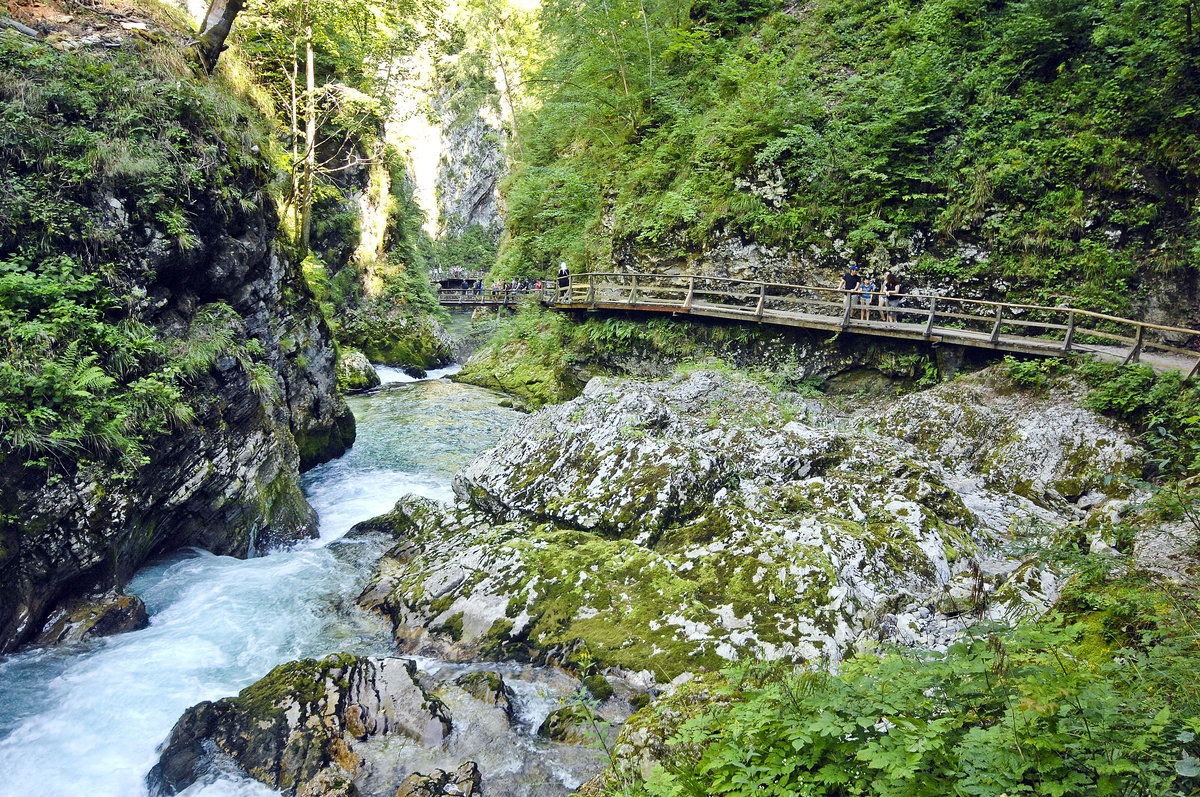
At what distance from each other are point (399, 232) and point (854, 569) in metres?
26.1

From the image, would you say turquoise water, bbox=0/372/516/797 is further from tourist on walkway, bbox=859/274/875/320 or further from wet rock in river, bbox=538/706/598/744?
tourist on walkway, bbox=859/274/875/320

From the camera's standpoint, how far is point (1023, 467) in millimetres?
9258

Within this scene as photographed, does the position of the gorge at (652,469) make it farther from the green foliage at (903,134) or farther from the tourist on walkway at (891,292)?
the tourist on walkway at (891,292)

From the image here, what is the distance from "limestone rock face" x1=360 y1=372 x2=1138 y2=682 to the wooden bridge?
215 cm

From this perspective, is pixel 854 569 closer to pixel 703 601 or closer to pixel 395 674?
pixel 703 601

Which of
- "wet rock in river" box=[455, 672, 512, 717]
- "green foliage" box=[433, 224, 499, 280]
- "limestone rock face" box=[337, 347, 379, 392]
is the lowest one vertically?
"wet rock in river" box=[455, 672, 512, 717]

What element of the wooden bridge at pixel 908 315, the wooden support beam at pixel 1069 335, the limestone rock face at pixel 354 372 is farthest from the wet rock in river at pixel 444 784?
the limestone rock face at pixel 354 372

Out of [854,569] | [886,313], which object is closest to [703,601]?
[854,569]

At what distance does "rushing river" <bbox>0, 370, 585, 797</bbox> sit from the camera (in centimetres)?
458

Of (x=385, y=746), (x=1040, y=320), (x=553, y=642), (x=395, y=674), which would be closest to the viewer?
(x=385, y=746)

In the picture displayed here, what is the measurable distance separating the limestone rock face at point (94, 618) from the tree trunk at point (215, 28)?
9311mm

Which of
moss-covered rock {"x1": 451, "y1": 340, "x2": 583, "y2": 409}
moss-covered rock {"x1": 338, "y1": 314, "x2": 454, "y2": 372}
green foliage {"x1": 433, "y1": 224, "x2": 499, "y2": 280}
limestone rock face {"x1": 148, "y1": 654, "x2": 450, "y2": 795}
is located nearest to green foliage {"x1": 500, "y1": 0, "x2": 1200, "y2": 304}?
moss-covered rock {"x1": 451, "y1": 340, "x2": 583, "y2": 409}

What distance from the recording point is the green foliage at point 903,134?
1135cm

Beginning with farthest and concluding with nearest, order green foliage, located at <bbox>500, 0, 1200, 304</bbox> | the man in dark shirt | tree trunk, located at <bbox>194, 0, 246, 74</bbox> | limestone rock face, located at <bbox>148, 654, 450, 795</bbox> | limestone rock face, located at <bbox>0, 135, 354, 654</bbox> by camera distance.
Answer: the man in dark shirt, green foliage, located at <bbox>500, 0, 1200, 304</bbox>, tree trunk, located at <bbox>194, 0, 246, 74</bbox>, limestone rock face, located at <bbox>0, 135, 354, 654</bbox>, limestone rock face, located at <bbox>148, 654, 450, 795</bbox>
